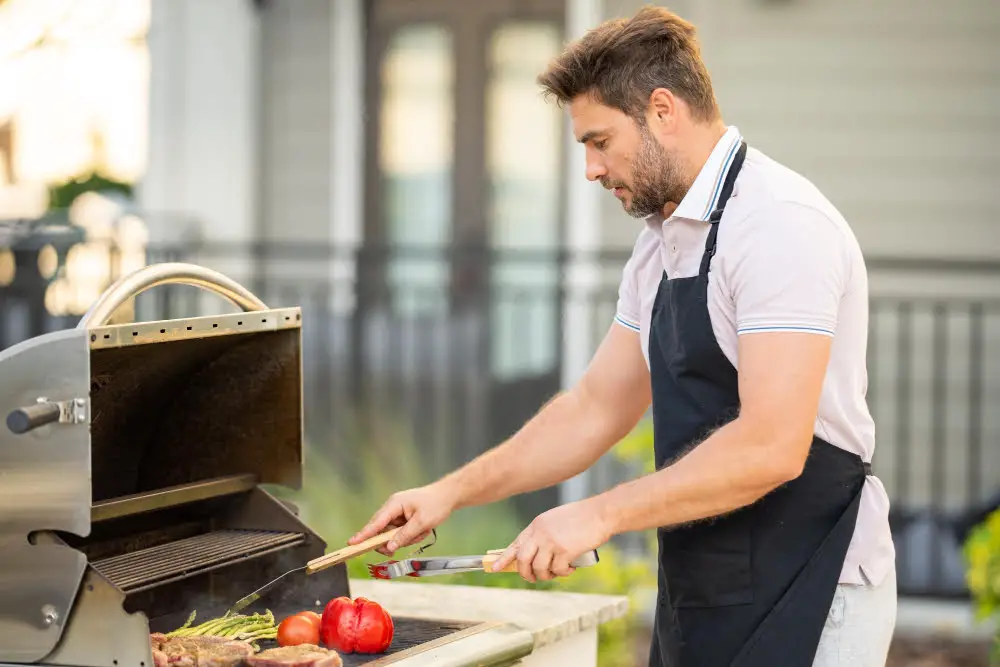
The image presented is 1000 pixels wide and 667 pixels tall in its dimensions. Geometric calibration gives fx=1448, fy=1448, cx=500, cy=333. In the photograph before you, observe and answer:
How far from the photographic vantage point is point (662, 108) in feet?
9.00

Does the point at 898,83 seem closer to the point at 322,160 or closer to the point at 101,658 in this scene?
the point at 322,160

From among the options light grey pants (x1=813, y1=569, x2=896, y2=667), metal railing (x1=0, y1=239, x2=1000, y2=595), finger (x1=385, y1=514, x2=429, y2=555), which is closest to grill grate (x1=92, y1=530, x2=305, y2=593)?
finger (x1=385, y1=514, x2=429, y2=555)

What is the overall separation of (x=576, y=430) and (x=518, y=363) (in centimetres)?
563

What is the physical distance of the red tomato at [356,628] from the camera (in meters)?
2.81

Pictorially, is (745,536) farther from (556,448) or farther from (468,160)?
(468,160)

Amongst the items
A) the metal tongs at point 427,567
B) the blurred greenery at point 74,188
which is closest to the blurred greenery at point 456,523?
the metal tongs at point 427,567

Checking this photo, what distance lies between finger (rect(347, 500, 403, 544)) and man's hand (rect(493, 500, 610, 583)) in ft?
1.53

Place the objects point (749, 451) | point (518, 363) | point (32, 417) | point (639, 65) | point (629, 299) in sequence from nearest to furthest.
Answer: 1. point (32, 417)
2. point (749, 451)
3. point (639, 65)
4. point (629, 299)
5. point (518, 363)

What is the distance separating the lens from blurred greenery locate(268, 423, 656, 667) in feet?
16.4

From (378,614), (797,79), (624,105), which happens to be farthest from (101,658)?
(797,79)

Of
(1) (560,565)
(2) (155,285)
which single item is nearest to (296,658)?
(1) (560,565)

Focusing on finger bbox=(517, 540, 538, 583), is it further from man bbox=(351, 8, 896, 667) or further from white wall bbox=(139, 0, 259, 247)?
white wall bbox=(139, 0, 259, 247)

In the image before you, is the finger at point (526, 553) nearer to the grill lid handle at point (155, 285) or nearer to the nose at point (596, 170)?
the nose at point (596, 170)

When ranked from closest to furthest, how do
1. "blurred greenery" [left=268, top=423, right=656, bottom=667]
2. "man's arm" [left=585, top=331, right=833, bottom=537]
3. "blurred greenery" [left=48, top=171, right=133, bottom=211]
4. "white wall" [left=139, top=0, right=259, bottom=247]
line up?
"man's arm" [left=585, top=331, right=833, bottom=537], "blurred greenery" [left=268, top=423, right=656, bottom=667], "white wall" [left=139, top=0, right=259, bottom=247], "blurred greenery" [left=48, top=171, right=133, bottom=211]
